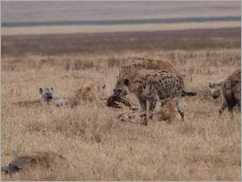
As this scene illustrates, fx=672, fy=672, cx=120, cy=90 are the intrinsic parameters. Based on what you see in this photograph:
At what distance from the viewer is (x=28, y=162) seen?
25.4ft

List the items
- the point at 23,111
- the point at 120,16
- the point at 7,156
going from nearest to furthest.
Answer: the point at 7,156, the point at 23,111, the point at 120,16

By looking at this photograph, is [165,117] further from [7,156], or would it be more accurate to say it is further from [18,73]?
[18,73]

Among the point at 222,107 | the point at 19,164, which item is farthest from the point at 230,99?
the point at 19,164

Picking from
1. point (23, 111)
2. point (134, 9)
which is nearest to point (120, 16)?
point (134, 9)

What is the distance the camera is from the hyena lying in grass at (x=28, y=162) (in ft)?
25.3

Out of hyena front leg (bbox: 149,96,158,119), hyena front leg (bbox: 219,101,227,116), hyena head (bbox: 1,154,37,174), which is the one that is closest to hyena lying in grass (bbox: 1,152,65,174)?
hyena head (bbox: 1,154,37,174)

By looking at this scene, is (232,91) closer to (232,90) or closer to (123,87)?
(232,90)

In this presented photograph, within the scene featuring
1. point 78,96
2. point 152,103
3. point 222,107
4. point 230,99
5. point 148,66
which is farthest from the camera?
point 78,96

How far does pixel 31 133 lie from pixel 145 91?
6.83 ft

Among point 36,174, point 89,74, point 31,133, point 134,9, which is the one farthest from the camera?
point 134,9

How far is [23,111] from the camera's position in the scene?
484 inches

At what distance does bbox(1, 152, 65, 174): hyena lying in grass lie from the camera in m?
7.73

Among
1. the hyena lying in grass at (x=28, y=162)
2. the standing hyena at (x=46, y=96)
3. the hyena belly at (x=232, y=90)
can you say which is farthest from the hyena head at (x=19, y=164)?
the standing hyena at (x=46, y=96)

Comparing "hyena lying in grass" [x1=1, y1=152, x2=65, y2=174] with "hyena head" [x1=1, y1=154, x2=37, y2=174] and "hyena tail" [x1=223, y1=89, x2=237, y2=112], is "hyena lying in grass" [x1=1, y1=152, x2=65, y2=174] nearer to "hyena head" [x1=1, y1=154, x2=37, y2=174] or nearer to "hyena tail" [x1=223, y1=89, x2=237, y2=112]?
"hyena head" [x1=1, y1=154, x2=37, y2=174]
